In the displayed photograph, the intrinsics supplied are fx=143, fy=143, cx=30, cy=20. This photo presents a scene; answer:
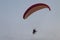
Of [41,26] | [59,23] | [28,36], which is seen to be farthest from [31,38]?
[59,23]

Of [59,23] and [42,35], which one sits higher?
[59,23]

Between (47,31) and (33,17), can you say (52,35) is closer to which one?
(47,31)

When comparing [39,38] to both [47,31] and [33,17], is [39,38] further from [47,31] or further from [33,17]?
[33,17]

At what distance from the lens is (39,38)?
1968 millimetres

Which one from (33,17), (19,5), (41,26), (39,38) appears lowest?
(39,38)

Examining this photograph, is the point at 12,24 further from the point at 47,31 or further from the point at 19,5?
the point at 47,31

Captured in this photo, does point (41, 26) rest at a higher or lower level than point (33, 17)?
lower

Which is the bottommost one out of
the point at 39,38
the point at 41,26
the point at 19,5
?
the point at 39,38

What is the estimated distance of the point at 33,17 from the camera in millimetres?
2023

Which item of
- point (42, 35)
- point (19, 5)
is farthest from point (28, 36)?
point (19, 5)

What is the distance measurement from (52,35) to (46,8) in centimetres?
39

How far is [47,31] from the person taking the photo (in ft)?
6.48

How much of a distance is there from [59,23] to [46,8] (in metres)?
0.28

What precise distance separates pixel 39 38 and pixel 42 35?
59 millimetres
